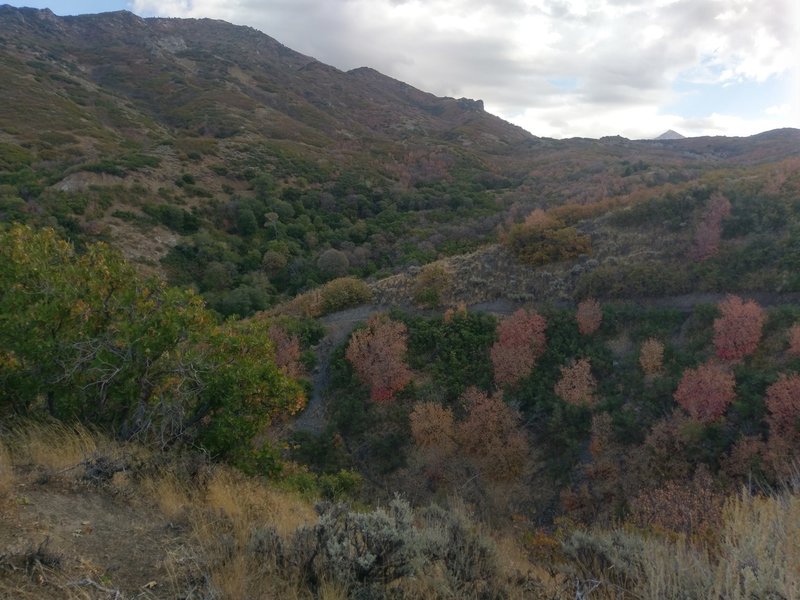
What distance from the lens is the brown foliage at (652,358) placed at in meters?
16.0

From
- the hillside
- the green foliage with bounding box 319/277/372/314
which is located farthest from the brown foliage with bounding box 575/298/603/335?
the hillside

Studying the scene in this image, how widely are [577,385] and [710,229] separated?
10.1m

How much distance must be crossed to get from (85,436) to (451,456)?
11.2 m

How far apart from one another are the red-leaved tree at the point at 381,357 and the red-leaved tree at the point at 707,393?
27.8 ft

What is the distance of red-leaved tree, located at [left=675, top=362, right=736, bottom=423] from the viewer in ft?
44.0

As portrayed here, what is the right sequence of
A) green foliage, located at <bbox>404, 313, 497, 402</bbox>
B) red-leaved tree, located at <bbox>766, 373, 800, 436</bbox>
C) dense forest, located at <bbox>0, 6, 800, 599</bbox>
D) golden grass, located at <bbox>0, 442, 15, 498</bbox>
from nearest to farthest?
dense forest, located at <bbox>0, 6, 800, 599</bbox> < golden grass, located at <bbox>0, 442, 15, 498</bbox> < red-leaved tree, located at <bbox>766, 373, 800, 436</bbox> < green foliage, located at <bbox>404, 313, 497, 402</bbox>

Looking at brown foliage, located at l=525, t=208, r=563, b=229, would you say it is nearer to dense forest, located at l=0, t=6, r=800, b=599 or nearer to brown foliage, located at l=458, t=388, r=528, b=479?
dense forest, located at l=0, t=6, r=800, b=599

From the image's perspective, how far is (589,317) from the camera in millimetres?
18469

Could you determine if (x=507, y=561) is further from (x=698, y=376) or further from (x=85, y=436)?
(x=698, y=376)

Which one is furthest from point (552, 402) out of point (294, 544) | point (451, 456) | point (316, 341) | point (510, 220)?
point (510, 220)

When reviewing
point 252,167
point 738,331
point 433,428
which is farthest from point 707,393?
point 252,167

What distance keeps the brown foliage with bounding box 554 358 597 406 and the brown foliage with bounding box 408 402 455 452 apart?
11.8 ft

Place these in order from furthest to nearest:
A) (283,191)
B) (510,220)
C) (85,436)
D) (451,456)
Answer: (283,191), (510,220), (451,456), (85,436)

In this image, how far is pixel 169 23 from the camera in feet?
384
